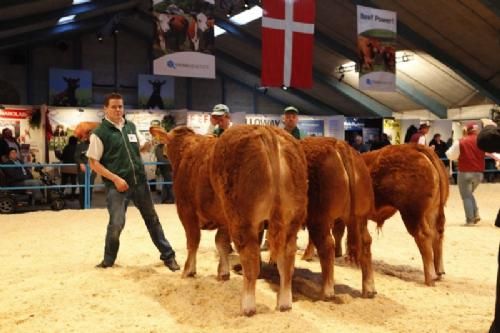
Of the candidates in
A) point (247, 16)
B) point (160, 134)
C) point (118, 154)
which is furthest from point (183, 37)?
point (247, 16)

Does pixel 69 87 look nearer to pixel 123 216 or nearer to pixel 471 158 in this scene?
pixel 471 158

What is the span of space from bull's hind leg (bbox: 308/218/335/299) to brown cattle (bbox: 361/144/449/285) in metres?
1.16

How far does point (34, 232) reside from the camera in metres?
7.83

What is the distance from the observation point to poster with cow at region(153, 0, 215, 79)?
25.5 feet

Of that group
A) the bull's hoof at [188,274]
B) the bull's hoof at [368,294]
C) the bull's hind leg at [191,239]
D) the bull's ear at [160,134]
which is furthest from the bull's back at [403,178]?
the bull's ear at [160,134]

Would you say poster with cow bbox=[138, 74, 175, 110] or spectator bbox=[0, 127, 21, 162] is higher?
poster with cow bbox=[138, 74, 175, 110]

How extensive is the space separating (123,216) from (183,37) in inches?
157

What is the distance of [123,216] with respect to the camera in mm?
4957

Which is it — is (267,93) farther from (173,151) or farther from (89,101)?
(173,151)

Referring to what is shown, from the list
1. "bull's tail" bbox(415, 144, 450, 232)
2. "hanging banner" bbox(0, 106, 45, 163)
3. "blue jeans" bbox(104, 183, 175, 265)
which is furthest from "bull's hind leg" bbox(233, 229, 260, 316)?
"hanging banner" bbox(0, 106, 45, 163)

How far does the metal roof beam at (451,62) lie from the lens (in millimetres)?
15391

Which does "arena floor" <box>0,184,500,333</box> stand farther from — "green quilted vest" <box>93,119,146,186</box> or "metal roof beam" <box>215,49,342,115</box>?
"metal roof beam" <box>215,49,342,115</box>

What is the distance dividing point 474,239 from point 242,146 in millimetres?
5137

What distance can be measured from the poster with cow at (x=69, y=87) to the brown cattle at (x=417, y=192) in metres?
16.4
